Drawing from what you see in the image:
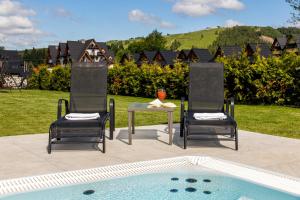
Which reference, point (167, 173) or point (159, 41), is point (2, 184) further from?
point (159, 41)

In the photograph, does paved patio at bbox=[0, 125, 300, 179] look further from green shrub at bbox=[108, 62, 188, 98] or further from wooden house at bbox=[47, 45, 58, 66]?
wooden house at bbox=[47, 45, 58, 66]

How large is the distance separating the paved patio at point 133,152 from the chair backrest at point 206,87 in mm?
798

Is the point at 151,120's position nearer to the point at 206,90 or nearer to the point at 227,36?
the point at 206,90

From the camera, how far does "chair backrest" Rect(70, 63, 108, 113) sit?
24.2 ft

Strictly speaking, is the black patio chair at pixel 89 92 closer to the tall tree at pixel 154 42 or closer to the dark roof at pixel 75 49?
the dark roof at pixel 75 49

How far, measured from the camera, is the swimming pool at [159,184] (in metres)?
4.25

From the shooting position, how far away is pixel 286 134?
7980 millimetres

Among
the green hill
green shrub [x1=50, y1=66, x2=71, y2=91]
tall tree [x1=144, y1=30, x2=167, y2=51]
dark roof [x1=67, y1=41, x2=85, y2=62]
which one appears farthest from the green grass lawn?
the green hill

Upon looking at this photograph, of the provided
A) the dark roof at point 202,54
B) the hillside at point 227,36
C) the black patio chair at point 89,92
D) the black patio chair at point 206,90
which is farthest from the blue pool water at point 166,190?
the hillside at point 227,36

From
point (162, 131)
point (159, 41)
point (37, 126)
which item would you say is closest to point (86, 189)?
point (162, 131)

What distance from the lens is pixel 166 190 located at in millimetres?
4523

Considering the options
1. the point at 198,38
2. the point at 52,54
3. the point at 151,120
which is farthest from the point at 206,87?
the point at 198,38

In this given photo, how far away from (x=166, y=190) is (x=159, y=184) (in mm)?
213

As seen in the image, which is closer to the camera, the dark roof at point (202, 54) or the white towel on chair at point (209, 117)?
the white towel on chair at point (209, 117)
